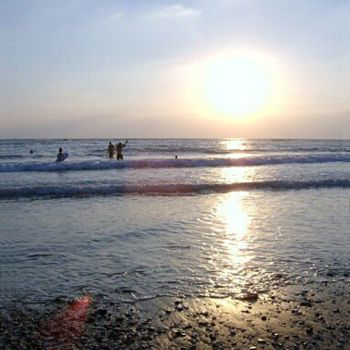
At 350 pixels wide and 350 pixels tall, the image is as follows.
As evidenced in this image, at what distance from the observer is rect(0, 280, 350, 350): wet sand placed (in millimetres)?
5238

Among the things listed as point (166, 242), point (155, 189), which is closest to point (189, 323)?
point (166, 242)

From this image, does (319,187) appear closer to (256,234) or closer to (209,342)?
(256,234)

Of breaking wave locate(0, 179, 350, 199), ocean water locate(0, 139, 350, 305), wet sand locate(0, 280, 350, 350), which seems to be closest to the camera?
wet sand locate(0, 280, 350, 350)

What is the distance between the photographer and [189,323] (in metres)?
5.80

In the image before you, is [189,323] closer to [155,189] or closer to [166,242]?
[166,242]

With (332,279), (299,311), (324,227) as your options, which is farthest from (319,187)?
(299,311)

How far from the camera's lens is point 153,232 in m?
11.4

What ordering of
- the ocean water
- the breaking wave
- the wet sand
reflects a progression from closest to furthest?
the wet sand
the ocean water
the breaking wave

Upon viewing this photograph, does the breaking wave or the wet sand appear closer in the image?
the wet sand

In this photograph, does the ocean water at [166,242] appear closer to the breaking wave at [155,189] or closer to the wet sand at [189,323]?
the breaking wave at [155,189]

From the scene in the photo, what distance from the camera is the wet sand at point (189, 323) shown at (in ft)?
17.2

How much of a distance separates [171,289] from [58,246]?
3707mm

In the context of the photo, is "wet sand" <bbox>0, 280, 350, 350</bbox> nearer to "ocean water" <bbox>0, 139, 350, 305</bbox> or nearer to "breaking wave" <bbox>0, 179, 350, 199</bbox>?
"ocean water" <bbox>0, 139, 350, 305</bbox>

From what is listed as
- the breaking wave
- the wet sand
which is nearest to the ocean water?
the breaking wave
